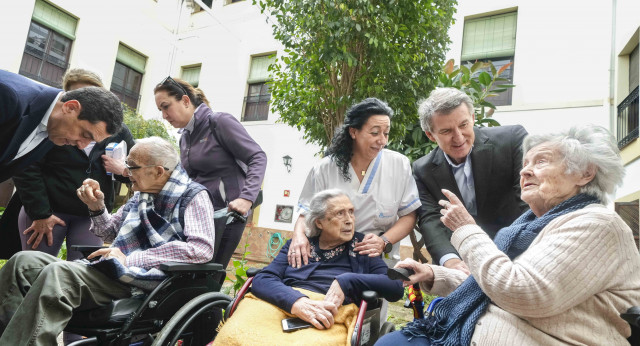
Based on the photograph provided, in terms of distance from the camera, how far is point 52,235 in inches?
93.7

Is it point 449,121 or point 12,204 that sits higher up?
point 449,121

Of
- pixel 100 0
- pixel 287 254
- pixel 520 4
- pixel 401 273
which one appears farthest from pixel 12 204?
pixel 100 0

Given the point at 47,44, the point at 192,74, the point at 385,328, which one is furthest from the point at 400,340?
the point at 192,74

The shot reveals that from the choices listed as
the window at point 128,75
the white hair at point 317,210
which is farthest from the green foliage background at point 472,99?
the window at point 128,75

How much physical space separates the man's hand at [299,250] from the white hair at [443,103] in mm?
901

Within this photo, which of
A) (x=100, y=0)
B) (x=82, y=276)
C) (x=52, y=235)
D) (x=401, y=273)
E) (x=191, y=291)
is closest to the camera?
(x=401, y=273)

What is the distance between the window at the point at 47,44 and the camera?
31.8 feet

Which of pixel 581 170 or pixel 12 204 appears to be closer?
pixel 581 170

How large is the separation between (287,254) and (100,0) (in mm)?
11849

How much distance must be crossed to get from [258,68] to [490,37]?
6078mm

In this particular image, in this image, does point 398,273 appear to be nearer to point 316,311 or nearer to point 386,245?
A: point 316,311

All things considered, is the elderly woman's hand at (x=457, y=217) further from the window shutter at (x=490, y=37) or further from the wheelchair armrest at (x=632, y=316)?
the window shutter at (x=490, y=37)

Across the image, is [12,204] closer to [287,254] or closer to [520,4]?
[287,254]

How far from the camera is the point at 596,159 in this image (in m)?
1.34
